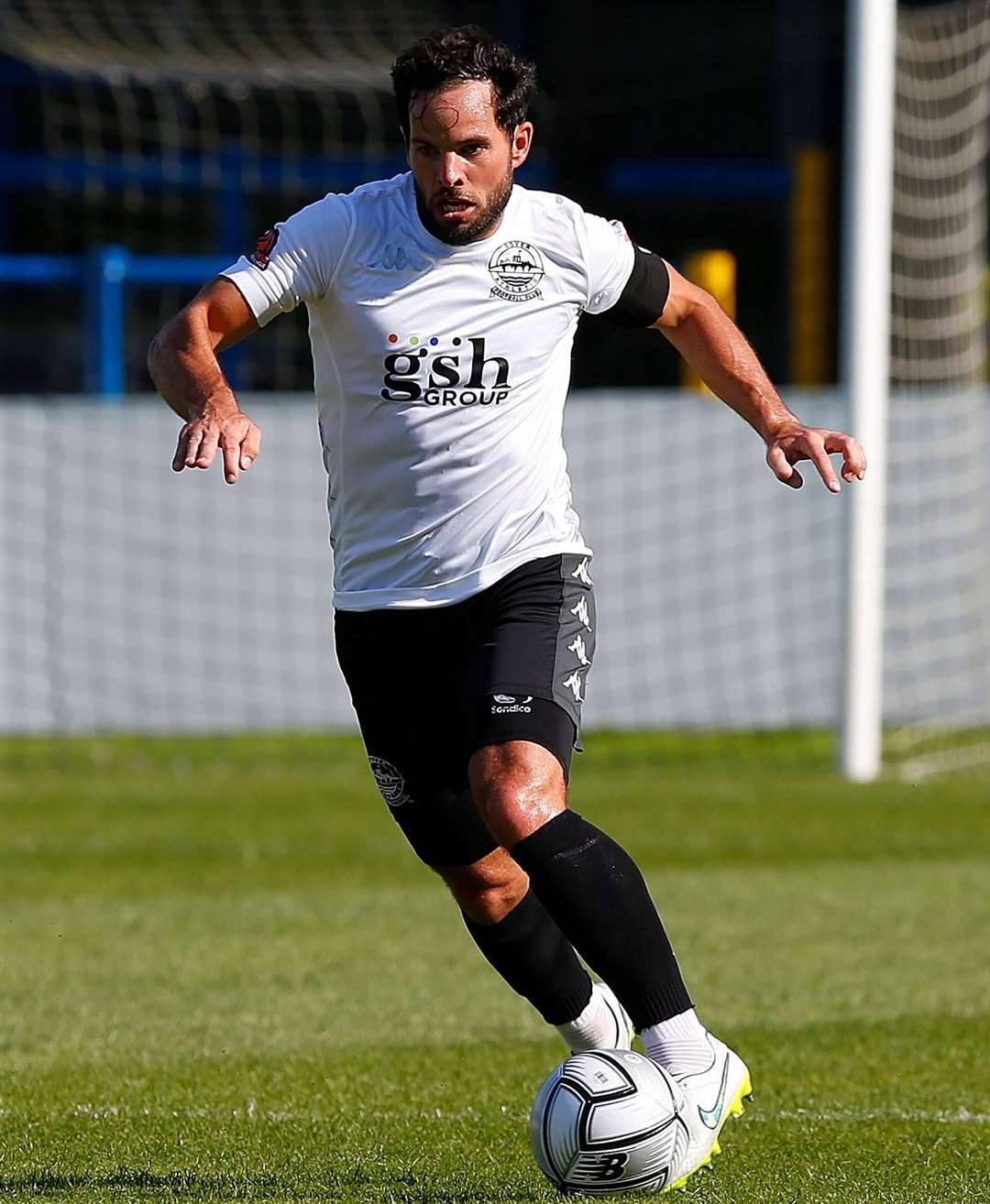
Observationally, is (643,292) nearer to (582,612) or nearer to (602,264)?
(602,264)

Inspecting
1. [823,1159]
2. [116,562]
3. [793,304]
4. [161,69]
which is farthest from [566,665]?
[161,69]

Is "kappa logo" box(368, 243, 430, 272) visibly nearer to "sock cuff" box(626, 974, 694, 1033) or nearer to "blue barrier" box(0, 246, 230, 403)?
"sock cuff" box(626, 974, 694, 1033)

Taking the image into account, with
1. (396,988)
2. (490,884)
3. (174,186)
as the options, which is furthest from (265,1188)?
(174,186)

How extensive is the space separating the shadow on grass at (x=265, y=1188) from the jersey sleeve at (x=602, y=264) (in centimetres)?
200

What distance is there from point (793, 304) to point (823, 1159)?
11.4 m

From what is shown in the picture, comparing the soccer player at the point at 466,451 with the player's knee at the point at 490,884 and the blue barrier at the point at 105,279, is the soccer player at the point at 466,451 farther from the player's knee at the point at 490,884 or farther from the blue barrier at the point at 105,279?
the blue barrier at the point at 105,279

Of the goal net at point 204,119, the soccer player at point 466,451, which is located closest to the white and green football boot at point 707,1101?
the soccer player at point 466,451

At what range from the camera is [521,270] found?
4.93 meters

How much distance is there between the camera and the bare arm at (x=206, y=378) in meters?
4.39

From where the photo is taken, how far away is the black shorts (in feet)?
15.4

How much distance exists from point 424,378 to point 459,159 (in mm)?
485

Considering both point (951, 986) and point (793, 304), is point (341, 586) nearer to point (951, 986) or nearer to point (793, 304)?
point (951, 986)

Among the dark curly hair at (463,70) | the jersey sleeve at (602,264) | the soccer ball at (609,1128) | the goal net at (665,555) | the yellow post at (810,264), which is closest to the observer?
the soccer ball at (609,1128)

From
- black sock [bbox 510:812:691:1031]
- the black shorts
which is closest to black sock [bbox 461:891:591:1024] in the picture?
the black shorts
